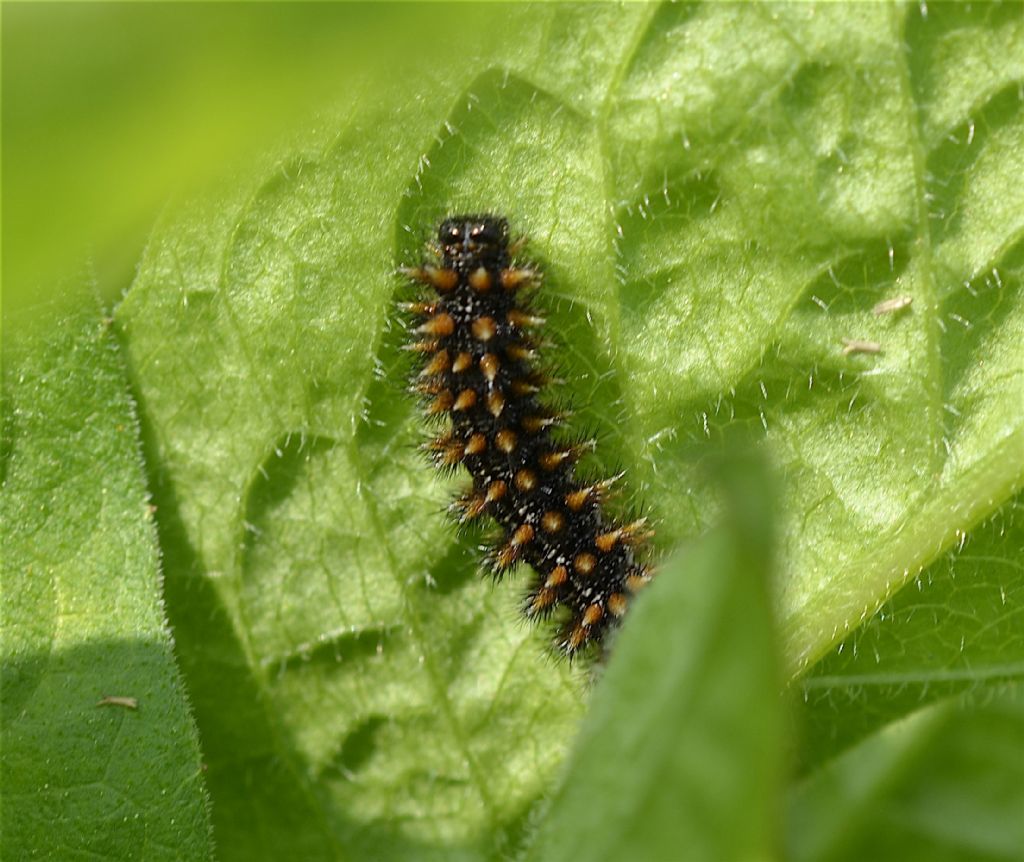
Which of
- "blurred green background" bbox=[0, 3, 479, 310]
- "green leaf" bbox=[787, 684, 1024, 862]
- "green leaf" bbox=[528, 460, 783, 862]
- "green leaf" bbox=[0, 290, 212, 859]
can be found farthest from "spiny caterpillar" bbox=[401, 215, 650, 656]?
"blurred green background" bbox=[0, 3, 479, 310]

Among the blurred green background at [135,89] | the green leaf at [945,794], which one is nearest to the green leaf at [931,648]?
the green leaf at [945,794]

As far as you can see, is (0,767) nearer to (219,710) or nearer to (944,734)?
(219,710)

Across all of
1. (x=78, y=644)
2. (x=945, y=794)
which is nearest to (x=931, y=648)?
(x=945, y=794)

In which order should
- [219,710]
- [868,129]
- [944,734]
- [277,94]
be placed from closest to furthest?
[277,94]
[944,734]
[868,129]
[219,710]

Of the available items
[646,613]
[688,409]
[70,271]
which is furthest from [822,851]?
[70,271]

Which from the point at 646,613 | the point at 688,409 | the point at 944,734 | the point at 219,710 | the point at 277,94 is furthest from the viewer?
the point at 219,710

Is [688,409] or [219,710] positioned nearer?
[688,409]

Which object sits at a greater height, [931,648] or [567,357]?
[567,357]

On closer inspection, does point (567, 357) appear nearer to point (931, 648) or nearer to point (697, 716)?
point (931, 648)
